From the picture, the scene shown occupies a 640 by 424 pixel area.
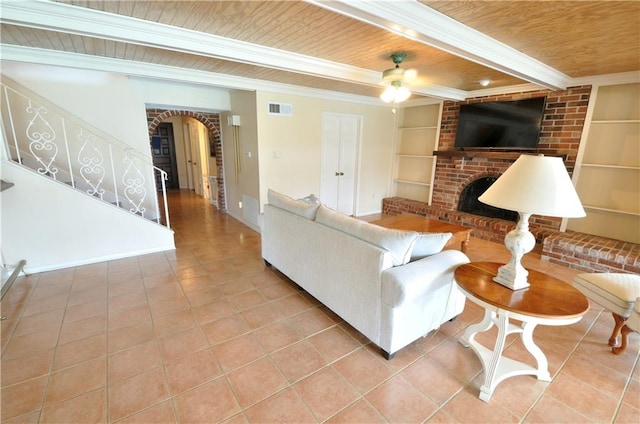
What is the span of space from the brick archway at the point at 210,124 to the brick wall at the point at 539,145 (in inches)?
166

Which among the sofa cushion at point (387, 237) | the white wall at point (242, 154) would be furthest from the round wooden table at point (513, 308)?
the white wall at point (242, 154)

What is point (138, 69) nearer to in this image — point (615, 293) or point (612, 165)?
point (615, 293)

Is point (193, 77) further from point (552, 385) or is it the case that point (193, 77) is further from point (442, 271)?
point (552, 385)

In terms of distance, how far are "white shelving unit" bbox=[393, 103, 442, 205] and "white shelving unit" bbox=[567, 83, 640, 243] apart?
6.96 ft

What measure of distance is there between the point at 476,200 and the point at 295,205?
148 inches

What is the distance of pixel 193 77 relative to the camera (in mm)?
3586

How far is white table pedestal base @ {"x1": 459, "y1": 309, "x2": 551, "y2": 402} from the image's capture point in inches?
64.6

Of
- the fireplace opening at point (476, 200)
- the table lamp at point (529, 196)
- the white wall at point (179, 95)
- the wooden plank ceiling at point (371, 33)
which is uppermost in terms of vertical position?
the wooden plank ceiling at point (371, 33)

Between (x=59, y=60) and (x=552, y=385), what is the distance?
16.9 ft

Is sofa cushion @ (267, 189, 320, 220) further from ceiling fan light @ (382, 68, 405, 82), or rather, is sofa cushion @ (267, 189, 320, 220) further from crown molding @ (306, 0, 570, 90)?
ceiling fan light @ (382, 68, 405, 82)

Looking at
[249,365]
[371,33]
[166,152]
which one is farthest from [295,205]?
[166,152]

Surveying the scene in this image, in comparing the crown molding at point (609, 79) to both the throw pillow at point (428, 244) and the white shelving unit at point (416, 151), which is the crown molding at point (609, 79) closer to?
the white shelving unit at point (416, 151)

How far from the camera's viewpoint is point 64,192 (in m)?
3.07

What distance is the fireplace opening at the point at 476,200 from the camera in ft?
15.5
